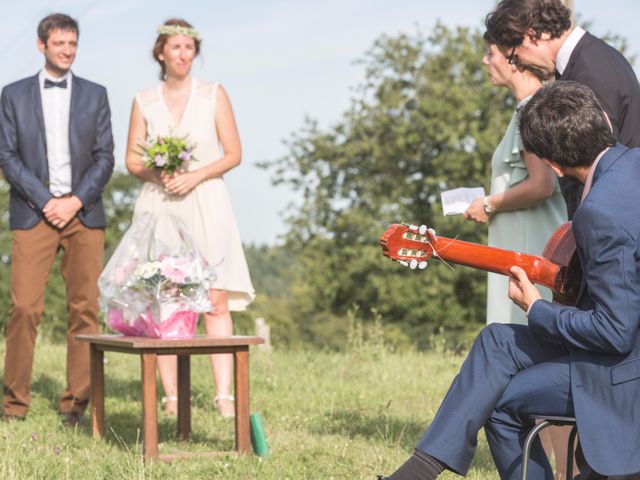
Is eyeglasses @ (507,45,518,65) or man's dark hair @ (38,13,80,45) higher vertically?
man's dark hair @ (38,13,80,45)

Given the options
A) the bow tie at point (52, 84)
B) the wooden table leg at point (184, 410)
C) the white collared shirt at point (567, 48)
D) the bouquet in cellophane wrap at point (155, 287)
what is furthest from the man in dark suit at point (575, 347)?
the bow tie at point (52, 84)

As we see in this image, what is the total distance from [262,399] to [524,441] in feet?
15.3

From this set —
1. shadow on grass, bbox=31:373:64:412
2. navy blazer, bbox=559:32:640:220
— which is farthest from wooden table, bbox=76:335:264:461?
navy blazer, bbox=559:32:640:220

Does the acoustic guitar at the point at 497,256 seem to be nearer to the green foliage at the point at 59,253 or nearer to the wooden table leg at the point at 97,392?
the wooden table leg at the point at 97,392

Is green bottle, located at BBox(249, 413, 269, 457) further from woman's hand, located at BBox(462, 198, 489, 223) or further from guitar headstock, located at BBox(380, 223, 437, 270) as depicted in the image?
guitar headstock, located at BBox(380, 223, 437, 270)

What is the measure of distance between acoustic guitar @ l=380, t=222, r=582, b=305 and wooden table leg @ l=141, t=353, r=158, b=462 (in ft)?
6.69

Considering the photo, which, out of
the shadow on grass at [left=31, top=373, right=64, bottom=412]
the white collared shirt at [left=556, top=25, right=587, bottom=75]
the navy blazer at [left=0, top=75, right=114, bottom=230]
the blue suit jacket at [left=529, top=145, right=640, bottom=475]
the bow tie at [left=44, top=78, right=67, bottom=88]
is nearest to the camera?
the blue suit jacket at [left=529, top=145, right=640, bottom=475]

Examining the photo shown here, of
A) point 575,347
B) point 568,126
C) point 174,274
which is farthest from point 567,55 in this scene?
→ point 174,274

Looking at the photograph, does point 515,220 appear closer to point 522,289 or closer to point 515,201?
point 515,201

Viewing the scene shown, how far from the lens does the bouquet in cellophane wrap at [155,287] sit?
6070 mm

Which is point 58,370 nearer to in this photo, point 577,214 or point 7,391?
point 7,391

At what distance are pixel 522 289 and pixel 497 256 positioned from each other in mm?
187

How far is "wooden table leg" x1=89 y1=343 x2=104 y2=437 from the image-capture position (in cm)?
652

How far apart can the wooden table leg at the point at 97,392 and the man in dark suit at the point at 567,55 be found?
305 centimetres
